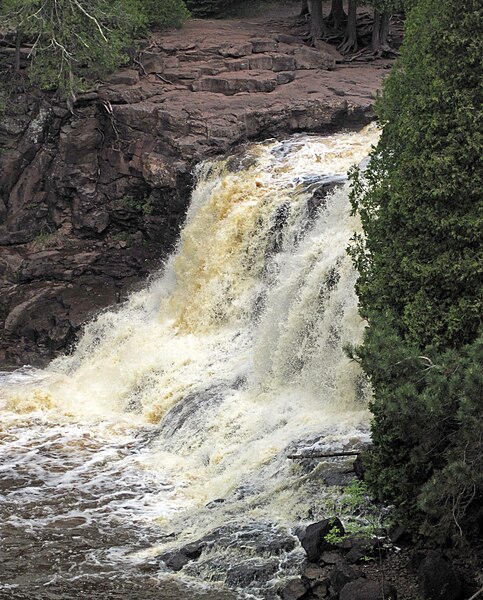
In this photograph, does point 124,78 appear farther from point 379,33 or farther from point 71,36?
point 379,33

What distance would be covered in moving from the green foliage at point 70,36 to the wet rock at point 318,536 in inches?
511

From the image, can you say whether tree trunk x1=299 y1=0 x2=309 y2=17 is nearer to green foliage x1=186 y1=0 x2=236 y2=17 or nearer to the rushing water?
green foliage x1=186 y1=0 x2=236 y2=17

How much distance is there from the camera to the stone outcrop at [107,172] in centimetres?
1992

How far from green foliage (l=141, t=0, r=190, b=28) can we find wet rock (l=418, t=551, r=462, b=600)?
18902 mm

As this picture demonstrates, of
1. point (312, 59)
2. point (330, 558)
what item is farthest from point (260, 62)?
point (330, 558)

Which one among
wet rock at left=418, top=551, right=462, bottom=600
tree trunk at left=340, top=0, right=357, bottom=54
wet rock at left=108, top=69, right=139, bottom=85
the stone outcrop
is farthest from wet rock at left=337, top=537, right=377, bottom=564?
tree trunk at left=340, top=0, right=357, bottom=54

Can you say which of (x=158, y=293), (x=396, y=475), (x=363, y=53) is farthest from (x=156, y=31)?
(x=396, y=475)

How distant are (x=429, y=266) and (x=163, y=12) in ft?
58.0

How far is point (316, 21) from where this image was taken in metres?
25.6

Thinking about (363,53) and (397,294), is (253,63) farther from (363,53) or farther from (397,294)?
(397,294)

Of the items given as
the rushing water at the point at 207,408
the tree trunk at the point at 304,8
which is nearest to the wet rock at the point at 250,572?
the rushing water at the point at 207,408

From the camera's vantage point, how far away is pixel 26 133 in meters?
21.5

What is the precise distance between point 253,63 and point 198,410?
11.0 m

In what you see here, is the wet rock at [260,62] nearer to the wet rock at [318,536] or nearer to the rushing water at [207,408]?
the rushing water at [207,408]
